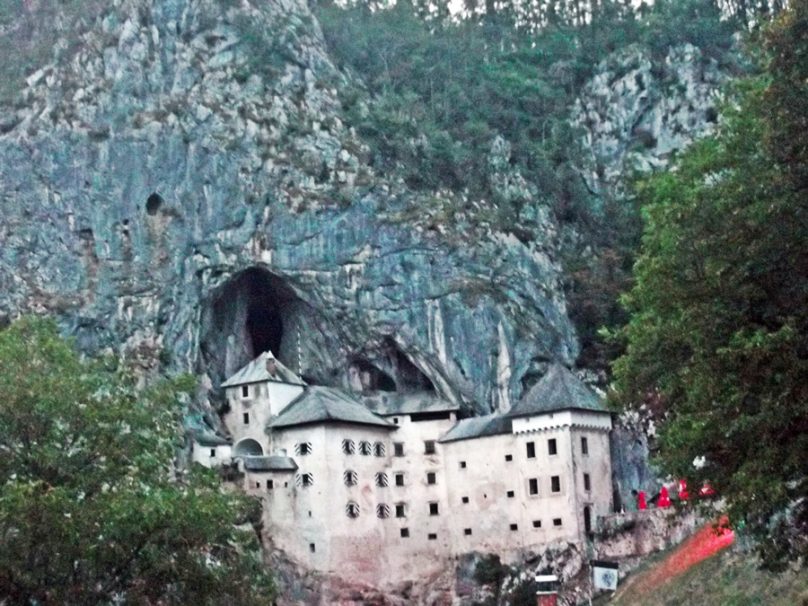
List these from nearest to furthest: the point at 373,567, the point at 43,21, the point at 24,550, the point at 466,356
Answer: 1. the point at 24,550
2. the point at 373,567
3. the point at 466,356
4. the point at 43,21

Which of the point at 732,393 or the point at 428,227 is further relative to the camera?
the point at 428,227

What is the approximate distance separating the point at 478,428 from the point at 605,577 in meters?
13.9

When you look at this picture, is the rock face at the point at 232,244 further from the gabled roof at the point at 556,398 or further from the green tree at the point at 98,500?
the green tree at the point at 98,500

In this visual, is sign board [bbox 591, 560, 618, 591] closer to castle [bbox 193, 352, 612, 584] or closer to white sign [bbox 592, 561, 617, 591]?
white sign [bbox 592, 561, 617, 591]

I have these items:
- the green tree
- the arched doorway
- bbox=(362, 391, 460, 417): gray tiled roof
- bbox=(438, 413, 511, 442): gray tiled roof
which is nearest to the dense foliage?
the green tree

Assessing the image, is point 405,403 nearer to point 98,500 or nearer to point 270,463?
point 270,463

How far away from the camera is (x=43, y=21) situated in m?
86.1

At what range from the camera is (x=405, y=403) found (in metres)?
74.1

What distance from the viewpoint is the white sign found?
5919 centimetres

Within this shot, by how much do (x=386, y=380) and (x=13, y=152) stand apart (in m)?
27.0

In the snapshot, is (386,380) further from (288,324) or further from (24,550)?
(24,550)

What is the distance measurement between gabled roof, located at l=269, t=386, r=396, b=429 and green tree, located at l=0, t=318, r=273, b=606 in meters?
33.6

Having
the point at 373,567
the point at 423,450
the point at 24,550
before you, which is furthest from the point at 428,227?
the point at 24,550

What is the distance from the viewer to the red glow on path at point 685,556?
162ft
